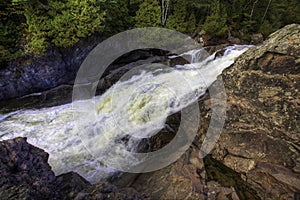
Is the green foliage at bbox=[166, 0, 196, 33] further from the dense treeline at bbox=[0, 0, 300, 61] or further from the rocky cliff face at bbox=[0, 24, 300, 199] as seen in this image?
the rocky cliff face at bbox=[0, 24, 300, 199]

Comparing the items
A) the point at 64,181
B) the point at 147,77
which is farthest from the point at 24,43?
the point at 64,181

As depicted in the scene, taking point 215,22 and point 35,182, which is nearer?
point 35,182

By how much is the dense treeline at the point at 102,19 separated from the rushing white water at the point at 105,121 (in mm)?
3137

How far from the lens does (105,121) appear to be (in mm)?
7164

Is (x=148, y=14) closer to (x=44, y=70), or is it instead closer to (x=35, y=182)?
(x=44, y=70)

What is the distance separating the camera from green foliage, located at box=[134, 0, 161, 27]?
1184cm

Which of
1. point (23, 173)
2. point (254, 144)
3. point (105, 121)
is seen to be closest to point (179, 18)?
point (105, 121)

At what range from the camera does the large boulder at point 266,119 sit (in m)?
4.23

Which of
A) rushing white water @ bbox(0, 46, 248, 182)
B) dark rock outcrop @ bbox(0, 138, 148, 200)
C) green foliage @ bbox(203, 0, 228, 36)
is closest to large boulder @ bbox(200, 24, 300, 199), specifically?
rushing white water @ bbox(0, 46, 248, 182)

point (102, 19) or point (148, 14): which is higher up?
point (102, 19)

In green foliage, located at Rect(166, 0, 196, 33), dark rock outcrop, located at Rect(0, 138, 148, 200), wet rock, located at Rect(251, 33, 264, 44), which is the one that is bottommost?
wet rock, located at Rect(251, 33, 264, 44)

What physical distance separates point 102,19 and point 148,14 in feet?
11.6

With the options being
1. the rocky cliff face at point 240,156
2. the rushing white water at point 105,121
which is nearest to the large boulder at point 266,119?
the rocky cliff face at point 240,156

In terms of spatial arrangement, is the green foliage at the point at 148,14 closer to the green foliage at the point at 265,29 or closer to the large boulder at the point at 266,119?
the large boulder at the point at 266,119
